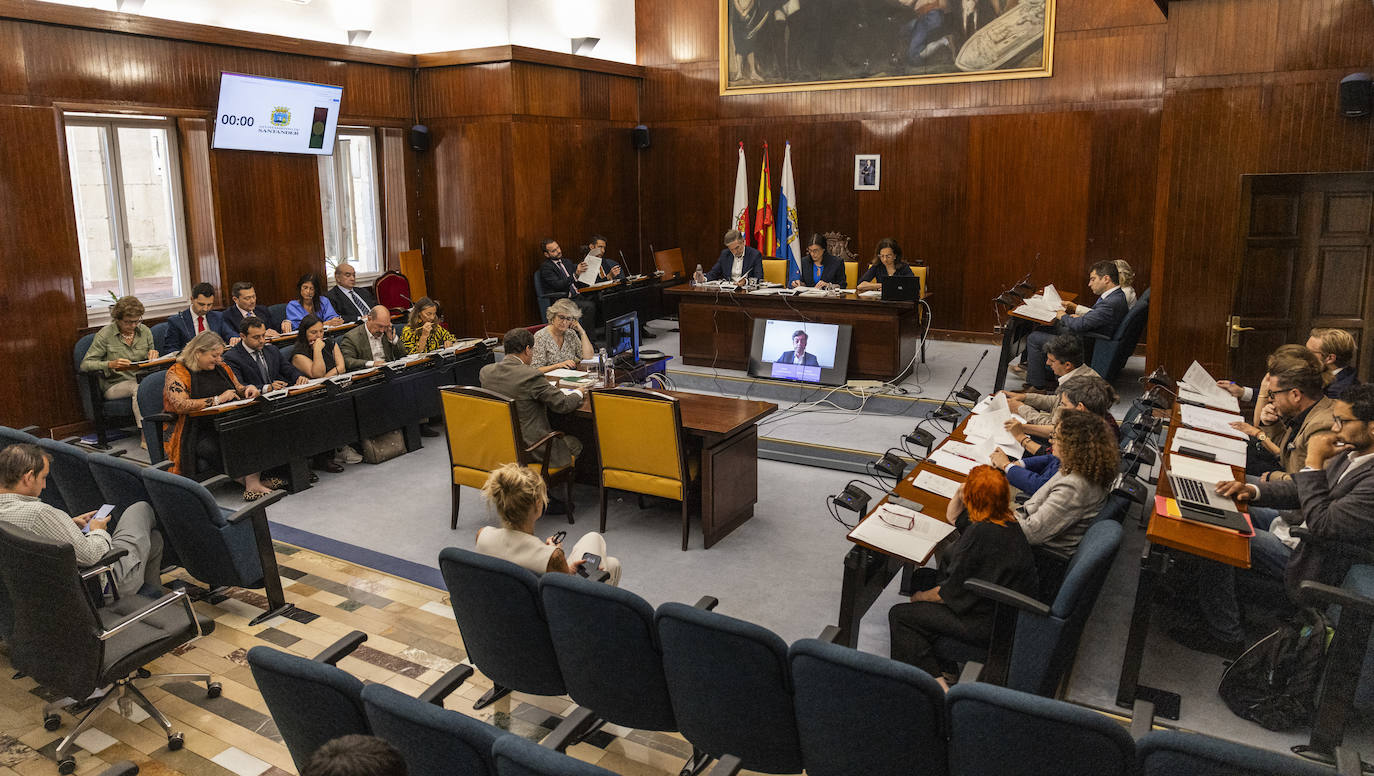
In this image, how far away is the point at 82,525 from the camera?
14.3 ft

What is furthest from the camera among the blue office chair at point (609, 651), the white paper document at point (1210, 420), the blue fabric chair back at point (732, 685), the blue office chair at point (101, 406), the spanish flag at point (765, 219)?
the spanish flag at point (765, 219)

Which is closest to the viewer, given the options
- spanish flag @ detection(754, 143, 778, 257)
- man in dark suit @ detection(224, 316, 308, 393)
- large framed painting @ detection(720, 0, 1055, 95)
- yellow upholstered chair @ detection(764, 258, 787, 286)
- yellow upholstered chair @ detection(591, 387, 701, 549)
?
yellow upholstered chair @ detection(591, 387, 701, 549)

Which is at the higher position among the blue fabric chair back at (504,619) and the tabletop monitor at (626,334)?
the tabletop monitor at (626,334)

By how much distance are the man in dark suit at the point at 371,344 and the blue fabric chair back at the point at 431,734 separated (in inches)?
203

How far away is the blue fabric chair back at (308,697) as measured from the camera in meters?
2.64

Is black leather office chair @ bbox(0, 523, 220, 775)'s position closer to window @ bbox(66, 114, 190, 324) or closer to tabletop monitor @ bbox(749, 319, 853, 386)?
window @ bbox(66, 114, 190, 324)

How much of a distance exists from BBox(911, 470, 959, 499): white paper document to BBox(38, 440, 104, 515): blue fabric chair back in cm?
412

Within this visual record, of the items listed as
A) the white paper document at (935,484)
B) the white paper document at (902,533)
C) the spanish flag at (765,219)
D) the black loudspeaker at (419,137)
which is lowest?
the white paper document at (902,533)

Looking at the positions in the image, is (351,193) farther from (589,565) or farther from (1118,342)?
(589,565)

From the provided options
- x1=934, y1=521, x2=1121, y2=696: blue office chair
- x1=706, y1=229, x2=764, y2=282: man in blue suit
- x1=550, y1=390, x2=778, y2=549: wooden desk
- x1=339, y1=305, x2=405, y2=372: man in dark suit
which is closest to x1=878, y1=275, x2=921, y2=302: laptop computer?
x1=706, y1=229, x2=764, y2=282: man in blue suit

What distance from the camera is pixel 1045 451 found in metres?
5.25

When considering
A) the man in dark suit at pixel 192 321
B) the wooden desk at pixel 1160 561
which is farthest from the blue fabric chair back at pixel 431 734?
the man in dark suit at pixel 192 321

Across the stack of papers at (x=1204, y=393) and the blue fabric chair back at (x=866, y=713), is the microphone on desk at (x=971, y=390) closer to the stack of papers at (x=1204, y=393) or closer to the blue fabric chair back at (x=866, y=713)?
the stack of papers at (x=1204, y=393)

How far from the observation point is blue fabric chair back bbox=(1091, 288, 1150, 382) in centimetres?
828
